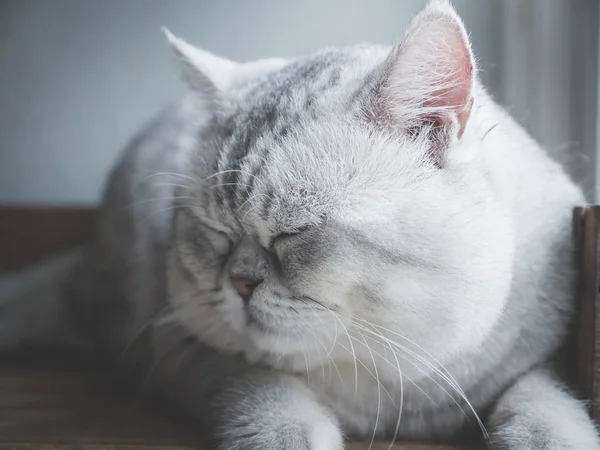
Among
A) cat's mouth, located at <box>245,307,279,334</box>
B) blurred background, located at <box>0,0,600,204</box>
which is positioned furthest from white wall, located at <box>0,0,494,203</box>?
cat's mouth, located at <box>245,307,279,334</box>

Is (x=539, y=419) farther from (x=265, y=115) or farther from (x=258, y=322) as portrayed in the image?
(x=265, y=115)

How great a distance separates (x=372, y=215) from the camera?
0.75m

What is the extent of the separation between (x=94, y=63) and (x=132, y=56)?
101 millimetres

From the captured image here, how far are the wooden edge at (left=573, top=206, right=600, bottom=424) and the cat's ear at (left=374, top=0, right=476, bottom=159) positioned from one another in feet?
0.78

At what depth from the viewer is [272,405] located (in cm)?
83

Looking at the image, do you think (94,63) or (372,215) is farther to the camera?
(94,63)

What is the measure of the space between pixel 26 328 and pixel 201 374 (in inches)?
23.4

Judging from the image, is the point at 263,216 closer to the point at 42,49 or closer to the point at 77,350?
the point at 77,350

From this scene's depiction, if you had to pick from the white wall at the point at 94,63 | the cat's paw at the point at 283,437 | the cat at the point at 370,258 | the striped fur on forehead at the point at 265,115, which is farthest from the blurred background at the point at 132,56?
the cat's paw at the point at 283,437

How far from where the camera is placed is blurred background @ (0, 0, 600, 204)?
4.61ft

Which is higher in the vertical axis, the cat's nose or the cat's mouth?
the cat's nose

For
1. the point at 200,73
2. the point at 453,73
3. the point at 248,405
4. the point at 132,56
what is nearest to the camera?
the point at 453,73

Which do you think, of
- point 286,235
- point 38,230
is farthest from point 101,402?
point 38,230

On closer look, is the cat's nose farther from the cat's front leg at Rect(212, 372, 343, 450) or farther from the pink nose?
the cat's front leg at Rect(212, 372, 343, 450)
